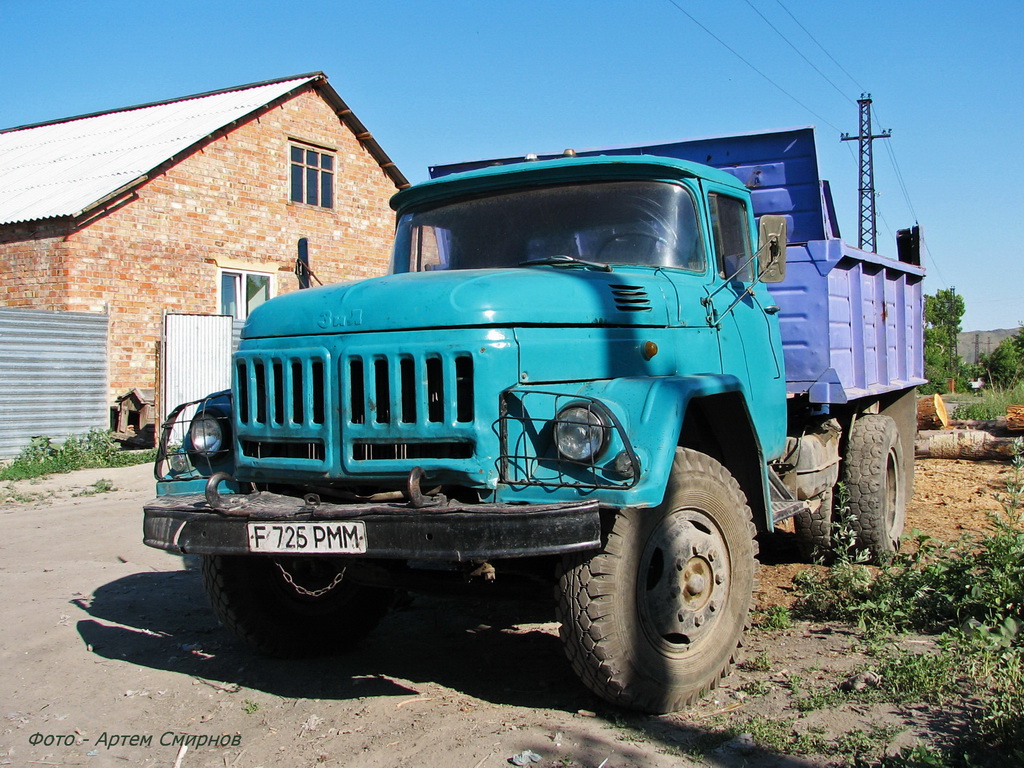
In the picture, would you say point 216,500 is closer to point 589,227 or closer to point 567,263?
point 567,263

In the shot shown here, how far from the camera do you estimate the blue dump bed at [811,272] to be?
620cm

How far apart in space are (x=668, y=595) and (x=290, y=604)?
1.97 meters

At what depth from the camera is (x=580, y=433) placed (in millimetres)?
3451

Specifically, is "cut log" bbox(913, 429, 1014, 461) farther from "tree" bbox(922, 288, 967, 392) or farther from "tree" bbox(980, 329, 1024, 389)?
"tree" bbox(980, 329, 1024, 389)

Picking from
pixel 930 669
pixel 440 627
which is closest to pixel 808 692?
pixel 930 669

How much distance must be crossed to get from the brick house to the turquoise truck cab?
10.7 m

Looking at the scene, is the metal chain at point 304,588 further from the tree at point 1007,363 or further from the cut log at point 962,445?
the tree at point 1007,363

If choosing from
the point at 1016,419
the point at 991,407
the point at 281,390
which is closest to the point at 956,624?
the point at 281,390

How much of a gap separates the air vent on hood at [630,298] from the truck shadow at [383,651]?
4.63 ft

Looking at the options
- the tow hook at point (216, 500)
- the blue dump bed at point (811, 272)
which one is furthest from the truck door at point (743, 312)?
the tow hook at point (216, 500)

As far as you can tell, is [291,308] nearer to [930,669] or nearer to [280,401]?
→ [280,401]

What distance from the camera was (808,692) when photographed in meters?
3.91

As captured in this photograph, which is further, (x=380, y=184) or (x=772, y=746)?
(x=380, y=184)

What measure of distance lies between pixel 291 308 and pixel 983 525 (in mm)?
6026
